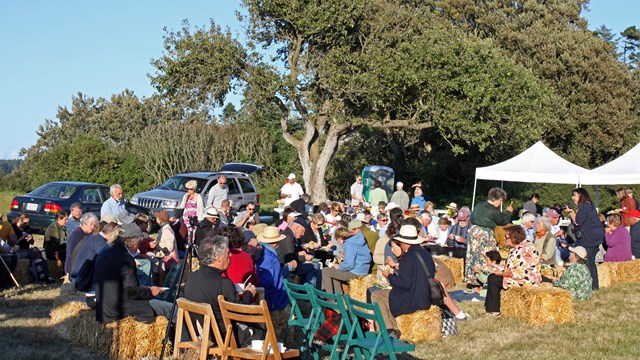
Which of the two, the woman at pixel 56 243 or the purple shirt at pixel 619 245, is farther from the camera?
the purple shirt at pixel 619 245

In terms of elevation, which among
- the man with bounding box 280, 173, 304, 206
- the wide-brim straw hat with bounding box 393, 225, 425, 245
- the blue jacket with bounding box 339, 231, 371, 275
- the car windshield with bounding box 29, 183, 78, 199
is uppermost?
the man with bounding box 280, 173, 304, 206

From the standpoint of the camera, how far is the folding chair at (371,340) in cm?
659

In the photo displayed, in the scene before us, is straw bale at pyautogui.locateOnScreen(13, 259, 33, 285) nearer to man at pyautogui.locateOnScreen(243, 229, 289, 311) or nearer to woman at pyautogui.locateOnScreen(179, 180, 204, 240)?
woman at pyautogui.locateOnScreen(179, 180, 204, 240)

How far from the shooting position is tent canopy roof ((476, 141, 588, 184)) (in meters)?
20.6

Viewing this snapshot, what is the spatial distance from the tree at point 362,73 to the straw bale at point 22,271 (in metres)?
14.3

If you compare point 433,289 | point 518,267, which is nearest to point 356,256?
point 518,267

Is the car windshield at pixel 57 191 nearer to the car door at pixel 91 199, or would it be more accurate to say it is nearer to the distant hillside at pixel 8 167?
the car door at pixel 91 199

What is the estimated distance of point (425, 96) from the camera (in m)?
25.9

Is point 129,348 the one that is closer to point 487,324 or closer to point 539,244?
point 487,324

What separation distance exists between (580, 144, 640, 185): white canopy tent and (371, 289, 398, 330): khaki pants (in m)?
12.6

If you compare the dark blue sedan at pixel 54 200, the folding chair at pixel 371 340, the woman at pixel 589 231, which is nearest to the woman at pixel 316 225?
the woman at pixel 589 231

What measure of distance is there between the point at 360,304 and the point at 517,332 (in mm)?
3609

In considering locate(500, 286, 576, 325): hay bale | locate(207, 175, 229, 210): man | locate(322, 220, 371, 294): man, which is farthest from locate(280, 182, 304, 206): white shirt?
locate(500, 286, 576, 325): hay bale

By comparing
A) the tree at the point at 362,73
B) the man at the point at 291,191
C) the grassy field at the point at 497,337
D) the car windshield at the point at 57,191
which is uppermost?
the tree at the point at 362,73
